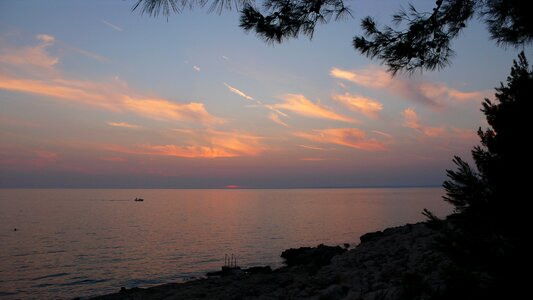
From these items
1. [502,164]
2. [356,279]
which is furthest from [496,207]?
[356,279]

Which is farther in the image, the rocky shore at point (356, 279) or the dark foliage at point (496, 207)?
the rocky shore at point (356, 279)

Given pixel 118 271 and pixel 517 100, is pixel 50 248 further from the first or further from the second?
pixel 517 100

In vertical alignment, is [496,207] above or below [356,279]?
above

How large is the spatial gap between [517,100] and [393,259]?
12639 millimetres

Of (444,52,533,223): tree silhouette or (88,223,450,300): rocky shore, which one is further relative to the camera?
(88,223,450,300): rocky shore

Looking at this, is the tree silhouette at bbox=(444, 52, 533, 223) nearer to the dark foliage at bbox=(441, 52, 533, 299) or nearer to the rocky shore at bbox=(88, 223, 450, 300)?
the dark foliage at bbox=(441, 52, 533, 299)

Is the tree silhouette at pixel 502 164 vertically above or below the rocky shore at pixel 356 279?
above

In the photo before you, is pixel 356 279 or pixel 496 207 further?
pixel 356 279

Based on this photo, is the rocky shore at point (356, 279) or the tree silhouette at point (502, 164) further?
the rocky shore at point (356, 279)

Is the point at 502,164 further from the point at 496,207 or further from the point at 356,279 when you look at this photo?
the point at 356,279

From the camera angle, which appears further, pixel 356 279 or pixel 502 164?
pixel 356 279

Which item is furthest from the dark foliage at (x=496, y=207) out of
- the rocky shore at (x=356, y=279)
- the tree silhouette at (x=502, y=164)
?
the rocky shore at (x=356, y=279)

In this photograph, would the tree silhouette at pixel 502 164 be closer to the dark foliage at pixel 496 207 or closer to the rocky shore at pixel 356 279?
the dark foliage at pixel 496 207

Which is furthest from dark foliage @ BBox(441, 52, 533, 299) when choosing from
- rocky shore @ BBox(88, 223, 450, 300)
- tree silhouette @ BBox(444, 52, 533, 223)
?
rocky shore @ BBox(88, 223, 450, 300)
